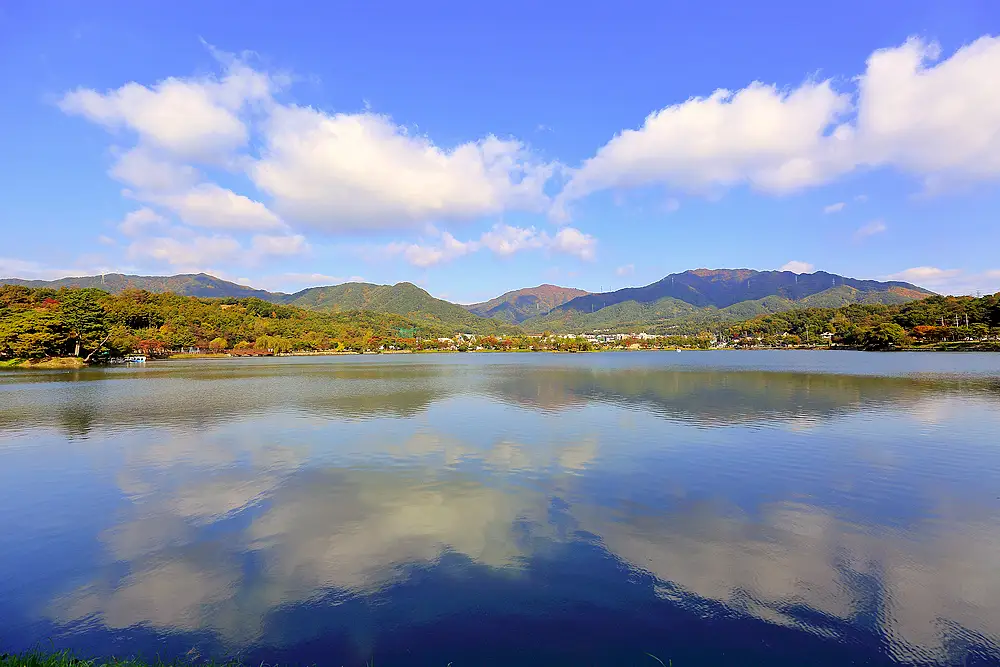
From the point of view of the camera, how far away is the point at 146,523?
34.6 ft

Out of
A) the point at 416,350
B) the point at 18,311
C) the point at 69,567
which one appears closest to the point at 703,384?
the point at 69,567

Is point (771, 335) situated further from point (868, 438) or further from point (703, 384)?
point (868, 438)

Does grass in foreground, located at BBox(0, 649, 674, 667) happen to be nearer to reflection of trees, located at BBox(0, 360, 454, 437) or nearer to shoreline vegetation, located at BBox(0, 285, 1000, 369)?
reflection of trees, located at BBox(0, 360, 454, 437)

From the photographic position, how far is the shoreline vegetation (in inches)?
2773

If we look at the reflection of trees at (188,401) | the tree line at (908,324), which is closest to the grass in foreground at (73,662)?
the reflection of trees at (188,401)

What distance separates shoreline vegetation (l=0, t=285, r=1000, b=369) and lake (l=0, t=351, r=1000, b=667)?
65.2m

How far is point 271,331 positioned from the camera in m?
138

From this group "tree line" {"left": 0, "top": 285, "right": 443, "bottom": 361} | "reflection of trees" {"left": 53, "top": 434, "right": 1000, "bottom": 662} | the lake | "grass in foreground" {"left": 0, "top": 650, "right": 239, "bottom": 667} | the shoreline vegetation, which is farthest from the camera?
the shoreline vegetation

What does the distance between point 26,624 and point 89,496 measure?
694cm

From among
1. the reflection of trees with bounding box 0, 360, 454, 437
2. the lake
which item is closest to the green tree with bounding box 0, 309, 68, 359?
the reflection of trees with bounding box 0, 360, 454, 437

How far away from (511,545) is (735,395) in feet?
90.7

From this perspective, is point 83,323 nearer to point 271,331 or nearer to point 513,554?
point 271,331

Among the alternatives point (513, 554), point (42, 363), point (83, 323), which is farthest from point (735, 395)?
point (83, 323)

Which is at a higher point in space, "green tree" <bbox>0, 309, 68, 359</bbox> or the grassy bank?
"green tree" <bbox>0, 309, 68, 359</bbox>
